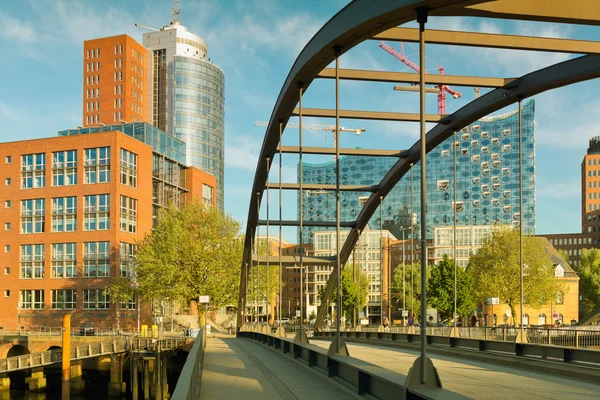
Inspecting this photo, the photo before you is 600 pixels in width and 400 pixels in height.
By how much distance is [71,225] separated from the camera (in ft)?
237

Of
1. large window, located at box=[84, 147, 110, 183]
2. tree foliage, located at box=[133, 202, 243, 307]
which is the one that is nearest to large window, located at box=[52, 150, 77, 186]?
large window, located at box=[84, 147, 110, 183]

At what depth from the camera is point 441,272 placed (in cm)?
7450

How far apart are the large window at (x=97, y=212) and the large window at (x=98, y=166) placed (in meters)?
1.74

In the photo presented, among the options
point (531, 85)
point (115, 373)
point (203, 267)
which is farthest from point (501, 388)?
point (203, 267)

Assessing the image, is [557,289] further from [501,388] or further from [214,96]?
[214,96]

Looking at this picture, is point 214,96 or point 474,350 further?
point 214,96

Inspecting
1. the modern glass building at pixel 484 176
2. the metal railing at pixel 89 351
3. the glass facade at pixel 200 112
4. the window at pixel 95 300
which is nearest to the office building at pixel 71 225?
the window at pixel 95 300

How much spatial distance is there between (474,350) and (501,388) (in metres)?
9.90

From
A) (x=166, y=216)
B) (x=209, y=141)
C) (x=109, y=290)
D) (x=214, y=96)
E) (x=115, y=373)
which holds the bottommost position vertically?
(x=115, y=373)

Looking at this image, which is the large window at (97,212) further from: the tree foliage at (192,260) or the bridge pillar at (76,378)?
the bridge pillar at (76,378)

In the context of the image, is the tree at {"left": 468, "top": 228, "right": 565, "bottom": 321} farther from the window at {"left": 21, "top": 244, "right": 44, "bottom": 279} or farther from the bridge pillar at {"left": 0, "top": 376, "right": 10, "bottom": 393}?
the window at {"left": 21, "top": 244, "right": 44, "bottom": 279}

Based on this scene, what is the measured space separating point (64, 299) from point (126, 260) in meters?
7.40

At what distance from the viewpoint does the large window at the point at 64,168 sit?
72.6 metres

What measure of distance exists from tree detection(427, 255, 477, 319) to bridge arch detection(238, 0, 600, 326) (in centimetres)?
4241
